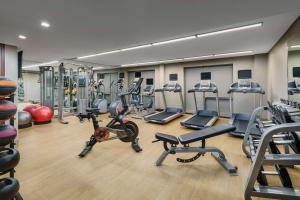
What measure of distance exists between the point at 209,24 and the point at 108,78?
8494 millimetres

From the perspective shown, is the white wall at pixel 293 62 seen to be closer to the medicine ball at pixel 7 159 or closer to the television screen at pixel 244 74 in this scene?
the television screen at pixel 244 74

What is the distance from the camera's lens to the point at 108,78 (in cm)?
1055

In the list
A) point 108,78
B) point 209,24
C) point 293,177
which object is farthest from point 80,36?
point 108,78

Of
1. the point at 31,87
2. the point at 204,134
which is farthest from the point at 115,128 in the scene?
the point at 31,87

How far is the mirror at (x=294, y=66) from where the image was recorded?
305 centimetres

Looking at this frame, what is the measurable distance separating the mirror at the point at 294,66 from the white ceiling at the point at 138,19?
1.04ft

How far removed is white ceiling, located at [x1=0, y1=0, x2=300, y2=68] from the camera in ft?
7.28

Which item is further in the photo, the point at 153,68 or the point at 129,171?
the point at 153,68

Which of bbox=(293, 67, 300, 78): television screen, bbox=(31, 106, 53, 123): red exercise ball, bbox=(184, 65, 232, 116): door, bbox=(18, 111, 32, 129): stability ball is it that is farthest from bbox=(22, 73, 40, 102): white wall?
bbox=(293, 67, 300, 78): television screen

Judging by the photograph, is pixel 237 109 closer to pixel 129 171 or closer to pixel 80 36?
pixel 129 171

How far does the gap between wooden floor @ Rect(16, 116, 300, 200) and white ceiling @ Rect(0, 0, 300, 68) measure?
2.40m

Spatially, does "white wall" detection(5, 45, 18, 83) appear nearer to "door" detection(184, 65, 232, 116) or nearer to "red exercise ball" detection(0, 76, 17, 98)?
"red exercise ball" detection(0, 76, 17, 98)

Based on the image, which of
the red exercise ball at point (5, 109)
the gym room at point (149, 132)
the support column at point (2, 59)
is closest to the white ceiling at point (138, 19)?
the gym room at point (149, 132)

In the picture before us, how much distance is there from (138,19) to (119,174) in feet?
8.16
